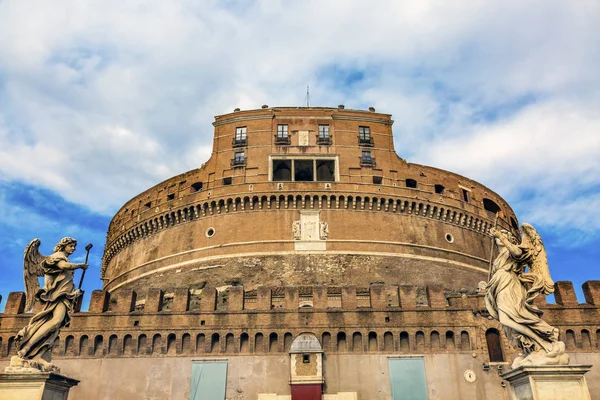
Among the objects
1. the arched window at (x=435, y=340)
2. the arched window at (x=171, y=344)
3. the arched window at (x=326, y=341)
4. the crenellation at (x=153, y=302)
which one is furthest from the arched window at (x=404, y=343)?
the crenellation at (x=153, y=302)

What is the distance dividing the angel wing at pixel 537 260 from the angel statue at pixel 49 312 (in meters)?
6.96

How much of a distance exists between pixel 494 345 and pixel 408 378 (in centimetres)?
373

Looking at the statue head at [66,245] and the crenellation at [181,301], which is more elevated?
the crenellation at [181,301]

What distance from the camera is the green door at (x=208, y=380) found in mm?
19125

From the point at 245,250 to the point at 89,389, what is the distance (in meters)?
12.3

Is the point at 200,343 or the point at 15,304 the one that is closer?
the point at 200,343

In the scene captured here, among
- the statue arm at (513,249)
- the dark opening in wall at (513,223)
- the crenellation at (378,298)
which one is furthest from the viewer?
the dark opening in wall at (513,223)

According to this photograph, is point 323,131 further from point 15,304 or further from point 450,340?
point 15,304

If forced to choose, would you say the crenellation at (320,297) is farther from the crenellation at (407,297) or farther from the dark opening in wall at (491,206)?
the dark opening in wall at (491,206)

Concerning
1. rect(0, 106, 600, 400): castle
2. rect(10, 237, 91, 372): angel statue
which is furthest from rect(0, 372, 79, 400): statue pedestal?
rect(0, 106, 600, 400): castle

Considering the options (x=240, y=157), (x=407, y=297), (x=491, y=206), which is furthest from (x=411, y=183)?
(x=407, y=297)

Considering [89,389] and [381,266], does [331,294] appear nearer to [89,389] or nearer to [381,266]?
[381,266]

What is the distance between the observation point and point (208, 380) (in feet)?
Answer: 63.6

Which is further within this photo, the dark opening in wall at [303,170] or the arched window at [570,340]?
the dark opening in wall at [303,170]
